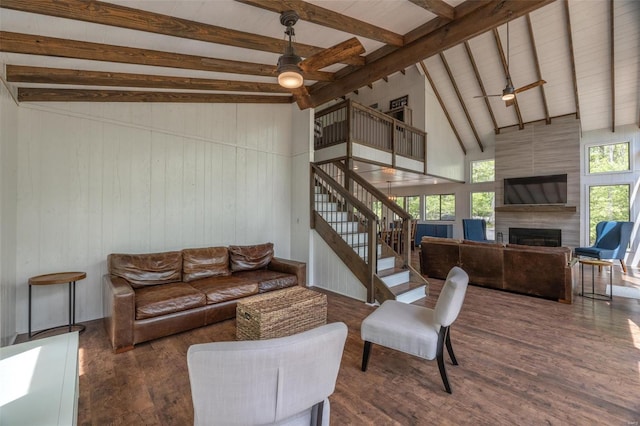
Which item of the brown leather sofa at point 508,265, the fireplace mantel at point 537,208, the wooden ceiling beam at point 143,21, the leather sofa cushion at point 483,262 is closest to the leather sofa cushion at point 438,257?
the brown leather sofa at point 508,265

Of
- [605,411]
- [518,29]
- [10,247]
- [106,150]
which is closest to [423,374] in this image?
[605,411]

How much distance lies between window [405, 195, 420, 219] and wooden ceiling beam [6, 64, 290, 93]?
9317mm

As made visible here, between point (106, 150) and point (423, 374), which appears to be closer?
point (423, 374)

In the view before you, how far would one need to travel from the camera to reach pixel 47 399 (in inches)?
55.0

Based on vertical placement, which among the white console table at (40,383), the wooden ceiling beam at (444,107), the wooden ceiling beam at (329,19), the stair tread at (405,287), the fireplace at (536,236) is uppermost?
the wooden ceiling beam at (444,107)

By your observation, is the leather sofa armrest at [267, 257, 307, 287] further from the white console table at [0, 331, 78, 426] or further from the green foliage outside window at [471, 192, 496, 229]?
the green foliage outside window at [471, 192, 496, 229]

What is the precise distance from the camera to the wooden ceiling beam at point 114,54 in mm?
2348

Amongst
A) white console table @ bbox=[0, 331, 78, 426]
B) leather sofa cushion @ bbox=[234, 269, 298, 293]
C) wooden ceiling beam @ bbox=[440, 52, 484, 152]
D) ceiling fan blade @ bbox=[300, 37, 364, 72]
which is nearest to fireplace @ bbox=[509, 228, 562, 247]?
wooden ceiling beam @ bbox=[440, 52, 484, 152]

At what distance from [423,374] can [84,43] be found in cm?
432

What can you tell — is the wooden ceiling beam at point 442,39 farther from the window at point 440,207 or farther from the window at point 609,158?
the window at point 440,207

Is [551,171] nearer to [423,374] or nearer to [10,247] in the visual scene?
[423,374]

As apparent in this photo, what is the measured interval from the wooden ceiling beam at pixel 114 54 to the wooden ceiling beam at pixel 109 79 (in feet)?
1.74

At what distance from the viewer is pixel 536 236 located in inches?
336

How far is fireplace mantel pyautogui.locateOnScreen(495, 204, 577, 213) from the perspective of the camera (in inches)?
314
